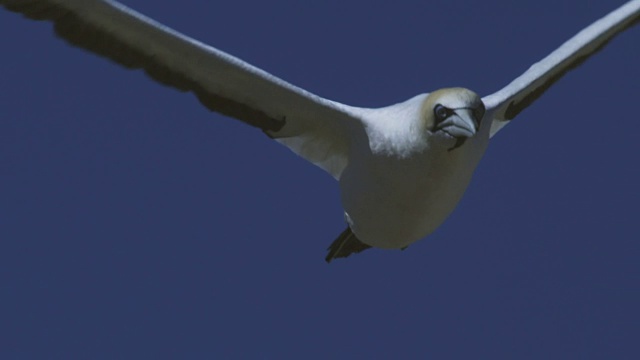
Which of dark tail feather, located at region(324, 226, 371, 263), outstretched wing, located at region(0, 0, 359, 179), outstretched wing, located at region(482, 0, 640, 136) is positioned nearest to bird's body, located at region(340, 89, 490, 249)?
outstretched wing, located at region(0, 0, 359, 179)

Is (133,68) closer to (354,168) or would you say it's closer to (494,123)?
(354,168)

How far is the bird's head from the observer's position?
17781 mm

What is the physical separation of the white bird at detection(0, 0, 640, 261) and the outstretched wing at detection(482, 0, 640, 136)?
1cm

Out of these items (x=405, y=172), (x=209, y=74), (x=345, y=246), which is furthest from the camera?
(x=345, y=246)

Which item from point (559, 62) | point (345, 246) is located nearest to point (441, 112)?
point (559, 62)

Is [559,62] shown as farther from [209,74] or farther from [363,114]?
[209,74]

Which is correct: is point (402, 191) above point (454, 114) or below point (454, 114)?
below

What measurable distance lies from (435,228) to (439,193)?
0.88m

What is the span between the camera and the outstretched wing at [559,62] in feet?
64.7

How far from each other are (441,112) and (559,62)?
8.54 feet

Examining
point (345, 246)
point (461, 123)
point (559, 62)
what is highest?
point (559, 62)

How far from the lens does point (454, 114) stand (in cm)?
1781

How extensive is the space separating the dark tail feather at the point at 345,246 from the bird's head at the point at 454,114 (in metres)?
2.88

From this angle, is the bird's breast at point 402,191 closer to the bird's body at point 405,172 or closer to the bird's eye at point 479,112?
the bird's body at point 405,172
